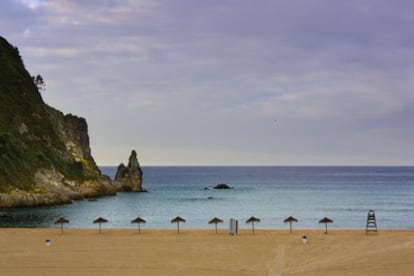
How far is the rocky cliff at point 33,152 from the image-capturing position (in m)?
86.9

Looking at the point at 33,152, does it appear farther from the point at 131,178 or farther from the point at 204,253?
the point at 204,253

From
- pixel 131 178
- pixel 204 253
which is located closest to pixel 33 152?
pixel 131 178

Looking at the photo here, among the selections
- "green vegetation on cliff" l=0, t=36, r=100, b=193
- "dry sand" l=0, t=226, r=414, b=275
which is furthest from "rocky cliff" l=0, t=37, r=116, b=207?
"dry sand" l=0, t=226, r=414, b=275

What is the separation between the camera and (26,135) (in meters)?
104

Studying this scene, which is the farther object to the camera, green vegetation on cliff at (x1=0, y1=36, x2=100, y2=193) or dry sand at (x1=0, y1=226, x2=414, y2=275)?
green vegetation on cliff at (x1=0, y1=36, x2=100, y2=193)

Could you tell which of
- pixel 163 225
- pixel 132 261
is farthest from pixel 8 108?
pixel 132 261

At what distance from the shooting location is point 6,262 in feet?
112

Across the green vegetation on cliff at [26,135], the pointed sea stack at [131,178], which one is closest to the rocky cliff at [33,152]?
the green vegetation on cliff at [26,135]

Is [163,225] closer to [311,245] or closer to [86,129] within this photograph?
[311,245]

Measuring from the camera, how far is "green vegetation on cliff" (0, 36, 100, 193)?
8881cm

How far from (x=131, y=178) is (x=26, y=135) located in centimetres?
4360

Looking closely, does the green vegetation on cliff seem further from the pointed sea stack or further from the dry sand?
the dry sand

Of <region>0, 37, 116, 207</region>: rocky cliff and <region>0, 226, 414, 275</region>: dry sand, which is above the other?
<region>0, 37, 116, 207</region>: rocky cliff

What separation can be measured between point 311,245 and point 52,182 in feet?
221
